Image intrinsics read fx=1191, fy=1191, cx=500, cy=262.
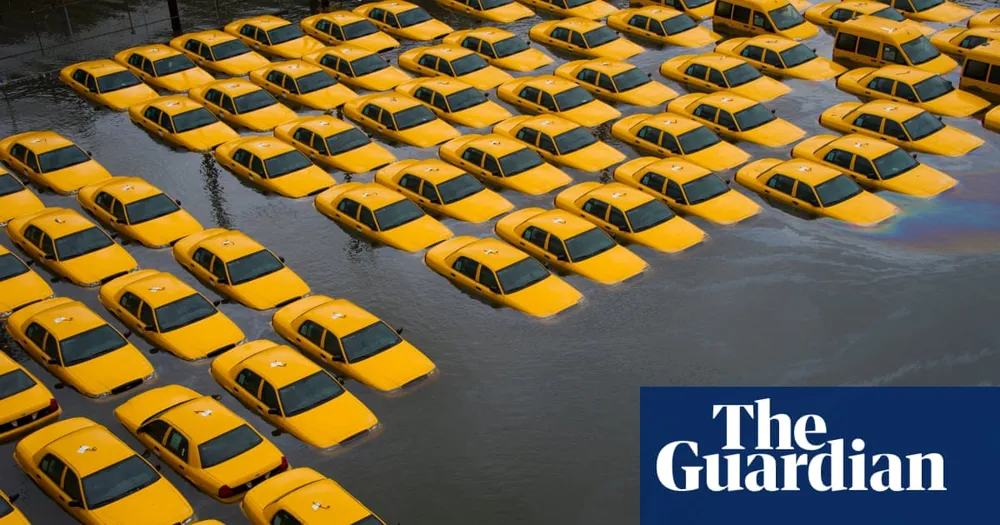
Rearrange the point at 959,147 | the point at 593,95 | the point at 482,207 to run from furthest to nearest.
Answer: the point at 593,95, the point at 959,147, the point at 482,207

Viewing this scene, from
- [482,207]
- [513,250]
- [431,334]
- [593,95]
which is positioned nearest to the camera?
[431,334]

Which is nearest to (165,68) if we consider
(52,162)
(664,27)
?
(52,162)

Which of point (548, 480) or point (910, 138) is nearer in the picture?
point (548, 480)

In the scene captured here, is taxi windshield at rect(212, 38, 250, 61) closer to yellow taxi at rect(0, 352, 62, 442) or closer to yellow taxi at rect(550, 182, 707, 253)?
yellow taxi at rect(550, 182, 707, 253)

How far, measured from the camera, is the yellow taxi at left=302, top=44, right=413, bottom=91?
1747 inches

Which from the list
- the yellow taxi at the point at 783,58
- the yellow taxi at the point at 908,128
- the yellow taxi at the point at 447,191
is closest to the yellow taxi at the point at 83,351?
the yellow taxi at the point at 447,191

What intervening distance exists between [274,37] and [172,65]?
4.67 metres

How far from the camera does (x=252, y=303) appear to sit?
99.0ft

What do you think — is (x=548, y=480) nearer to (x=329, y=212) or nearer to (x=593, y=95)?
(x=329, y=212)

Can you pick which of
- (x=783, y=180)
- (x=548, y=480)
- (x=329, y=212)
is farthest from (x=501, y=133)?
(x=548, y=480)

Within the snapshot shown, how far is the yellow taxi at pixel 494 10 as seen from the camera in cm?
5112

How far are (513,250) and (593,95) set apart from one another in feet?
43.8

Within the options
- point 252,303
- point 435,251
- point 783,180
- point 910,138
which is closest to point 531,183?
point 435,251

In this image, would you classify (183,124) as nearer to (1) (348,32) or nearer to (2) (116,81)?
(2) (116,81)
